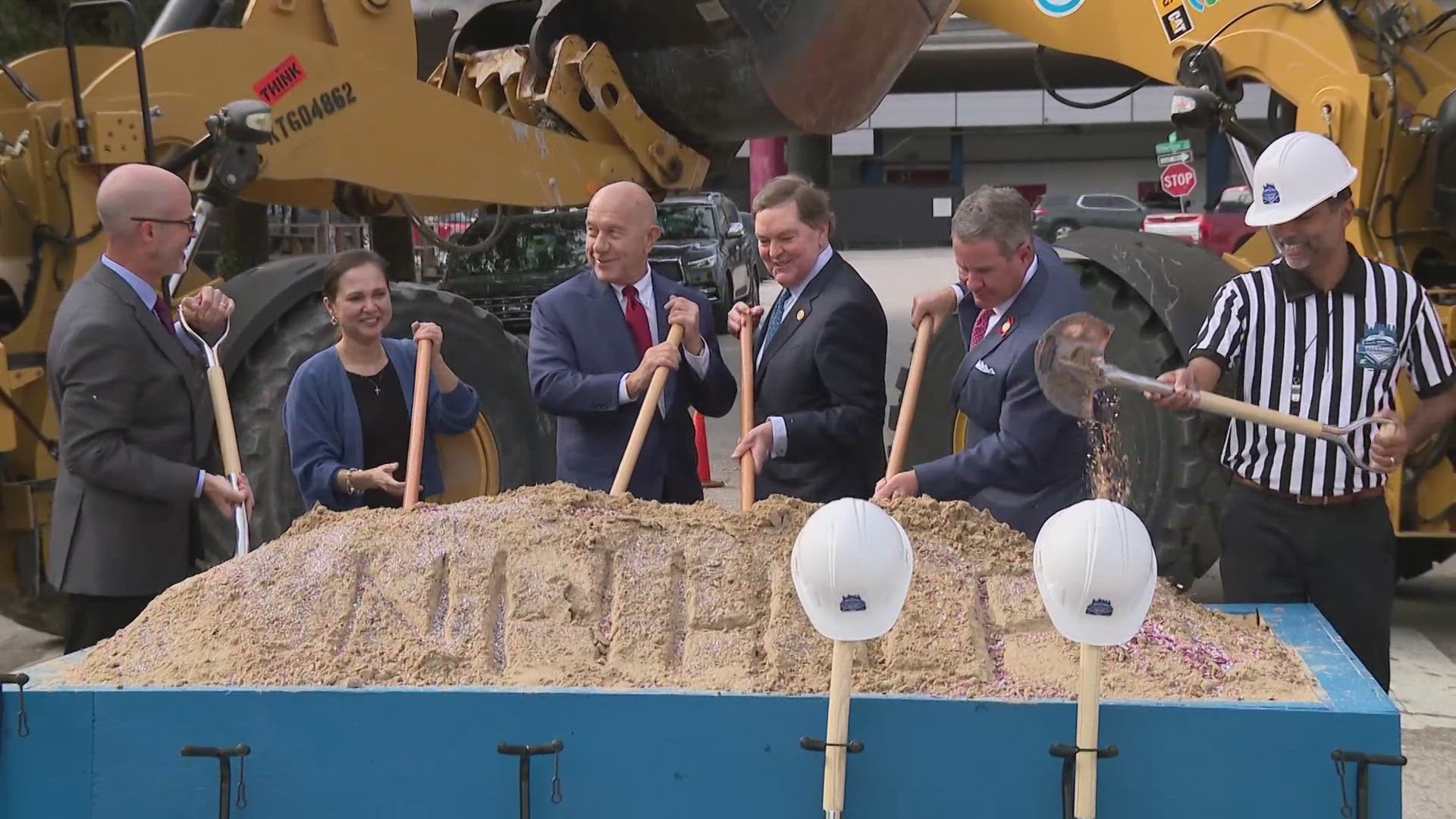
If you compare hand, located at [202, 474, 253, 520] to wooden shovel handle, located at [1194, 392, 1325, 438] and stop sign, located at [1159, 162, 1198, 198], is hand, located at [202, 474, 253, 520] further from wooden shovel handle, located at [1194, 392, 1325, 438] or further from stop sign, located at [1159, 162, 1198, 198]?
stop sign, located at [1159, 162, 1198, 198]

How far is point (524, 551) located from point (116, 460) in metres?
1.17

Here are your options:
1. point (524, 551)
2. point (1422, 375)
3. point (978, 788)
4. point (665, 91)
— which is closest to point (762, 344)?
point (524, 551)

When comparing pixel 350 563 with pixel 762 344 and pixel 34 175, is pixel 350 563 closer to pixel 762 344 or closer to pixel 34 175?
pixel 762 344

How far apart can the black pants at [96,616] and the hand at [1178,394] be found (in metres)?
2.49

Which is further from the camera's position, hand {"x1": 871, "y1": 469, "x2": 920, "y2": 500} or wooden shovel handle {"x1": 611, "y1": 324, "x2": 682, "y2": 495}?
wooden shovel handle {"x1": 611, "y1": 324, "x2": 682, "y2": 495}

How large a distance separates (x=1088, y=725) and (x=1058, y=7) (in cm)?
487

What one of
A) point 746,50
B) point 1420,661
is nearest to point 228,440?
point 746,50

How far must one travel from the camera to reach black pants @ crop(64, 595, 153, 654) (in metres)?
3.76

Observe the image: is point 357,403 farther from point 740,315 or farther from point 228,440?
point 740,315

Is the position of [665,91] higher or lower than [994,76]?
lower

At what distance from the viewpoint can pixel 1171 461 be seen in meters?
5.53

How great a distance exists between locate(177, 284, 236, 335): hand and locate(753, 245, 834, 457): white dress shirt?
145cm

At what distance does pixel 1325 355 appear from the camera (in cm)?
351

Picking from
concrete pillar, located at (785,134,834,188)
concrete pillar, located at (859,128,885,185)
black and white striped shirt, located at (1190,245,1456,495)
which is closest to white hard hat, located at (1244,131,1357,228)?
black and white striped shirt, located at (1190,245,1456,495)
